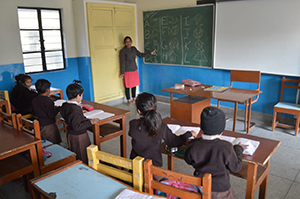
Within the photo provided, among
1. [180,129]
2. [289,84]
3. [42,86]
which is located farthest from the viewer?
[289,84]

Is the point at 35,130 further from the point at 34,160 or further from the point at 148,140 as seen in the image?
the point at 148,140

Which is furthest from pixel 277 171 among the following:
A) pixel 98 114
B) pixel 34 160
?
pixel 34 160

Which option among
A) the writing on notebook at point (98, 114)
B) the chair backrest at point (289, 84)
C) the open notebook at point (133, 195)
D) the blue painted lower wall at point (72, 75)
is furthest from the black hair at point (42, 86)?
the chair backrest at point (289, 84)

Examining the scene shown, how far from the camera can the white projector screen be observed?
3939mm

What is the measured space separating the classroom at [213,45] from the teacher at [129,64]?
0.66 feet

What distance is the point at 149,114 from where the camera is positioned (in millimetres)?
1750

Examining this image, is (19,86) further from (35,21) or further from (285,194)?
(285,194)

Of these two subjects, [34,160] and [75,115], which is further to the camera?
[75,115]

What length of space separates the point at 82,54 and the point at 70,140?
3.07 meters

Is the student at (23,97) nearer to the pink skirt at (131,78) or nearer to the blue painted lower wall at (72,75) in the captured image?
the blue painted lower wall at (72,75)

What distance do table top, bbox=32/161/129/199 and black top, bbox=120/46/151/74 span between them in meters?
4.29

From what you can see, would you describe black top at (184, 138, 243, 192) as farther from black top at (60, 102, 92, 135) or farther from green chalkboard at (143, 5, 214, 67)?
green chalkboard at (143, 5, 214, 67)

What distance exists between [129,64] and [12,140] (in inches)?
155

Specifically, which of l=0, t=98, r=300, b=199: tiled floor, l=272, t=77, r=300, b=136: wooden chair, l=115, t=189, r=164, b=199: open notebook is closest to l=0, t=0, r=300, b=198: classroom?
l=272, t=77, r=300, b=136: wooden chair
